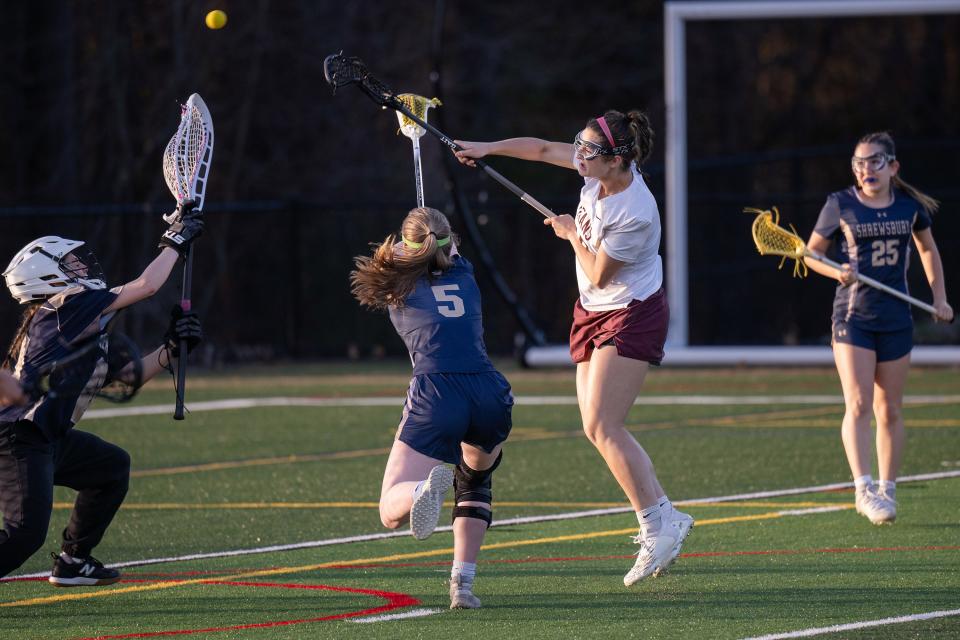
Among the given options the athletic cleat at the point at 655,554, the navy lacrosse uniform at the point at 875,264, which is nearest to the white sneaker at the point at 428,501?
the athletic cleat at the point at 655,554

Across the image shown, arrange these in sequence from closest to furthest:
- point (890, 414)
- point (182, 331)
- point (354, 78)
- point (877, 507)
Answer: point (182, 331)
point (354, 78)
point (877, 507)
point (890, 414)

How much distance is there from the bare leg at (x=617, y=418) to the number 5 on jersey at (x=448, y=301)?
863 mm

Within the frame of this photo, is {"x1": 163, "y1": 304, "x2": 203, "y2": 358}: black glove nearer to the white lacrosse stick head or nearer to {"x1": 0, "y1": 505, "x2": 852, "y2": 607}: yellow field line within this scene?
the white lacrosse stick head

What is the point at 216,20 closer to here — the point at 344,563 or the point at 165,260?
the point at 165,260

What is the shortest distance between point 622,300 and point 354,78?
1.75 m

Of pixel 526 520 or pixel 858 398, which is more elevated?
pixel 858 398

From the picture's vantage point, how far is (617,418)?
758cm

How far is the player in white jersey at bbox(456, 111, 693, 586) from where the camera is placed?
24.4 ft

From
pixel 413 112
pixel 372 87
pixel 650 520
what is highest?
pixel 372 87

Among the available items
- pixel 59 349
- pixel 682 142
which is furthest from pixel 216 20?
pixel 682 142

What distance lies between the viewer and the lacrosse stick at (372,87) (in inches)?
317

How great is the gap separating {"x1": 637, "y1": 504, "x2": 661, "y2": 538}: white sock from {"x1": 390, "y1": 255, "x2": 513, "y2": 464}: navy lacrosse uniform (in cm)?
93

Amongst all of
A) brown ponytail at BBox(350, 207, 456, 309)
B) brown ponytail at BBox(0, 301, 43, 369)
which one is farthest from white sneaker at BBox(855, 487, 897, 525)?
brown ponytail at BBox(0, 301, 43, 369)

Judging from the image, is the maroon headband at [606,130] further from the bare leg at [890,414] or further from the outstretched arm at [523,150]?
the bare leg at [890,414]
